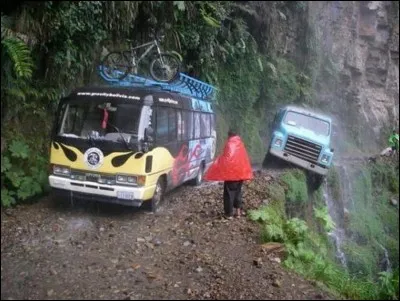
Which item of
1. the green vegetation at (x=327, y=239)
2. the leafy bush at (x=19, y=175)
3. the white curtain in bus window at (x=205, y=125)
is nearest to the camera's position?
the green vegetation at (x=327, y=239)

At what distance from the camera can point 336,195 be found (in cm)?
2030

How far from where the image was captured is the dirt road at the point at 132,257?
19.6ft

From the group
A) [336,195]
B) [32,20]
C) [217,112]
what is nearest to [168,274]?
[32,20]

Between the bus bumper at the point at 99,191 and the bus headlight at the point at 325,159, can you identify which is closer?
the bus bumper at the point at 99,191

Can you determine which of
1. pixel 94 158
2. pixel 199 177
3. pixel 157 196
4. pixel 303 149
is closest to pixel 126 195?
pixel 94 158

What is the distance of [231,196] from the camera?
890cm

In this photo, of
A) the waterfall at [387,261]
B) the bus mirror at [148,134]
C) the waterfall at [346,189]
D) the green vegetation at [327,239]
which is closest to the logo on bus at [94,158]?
the bus mirror at [148,134]

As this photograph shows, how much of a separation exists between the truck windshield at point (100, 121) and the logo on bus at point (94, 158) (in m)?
0.26

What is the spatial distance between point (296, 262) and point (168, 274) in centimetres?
227

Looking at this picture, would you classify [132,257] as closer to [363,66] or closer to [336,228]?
[336,228]

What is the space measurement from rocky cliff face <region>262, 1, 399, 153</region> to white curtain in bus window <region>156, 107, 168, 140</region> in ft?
59.8

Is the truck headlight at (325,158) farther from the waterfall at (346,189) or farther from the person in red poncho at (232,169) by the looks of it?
the waterfall at (346,189)

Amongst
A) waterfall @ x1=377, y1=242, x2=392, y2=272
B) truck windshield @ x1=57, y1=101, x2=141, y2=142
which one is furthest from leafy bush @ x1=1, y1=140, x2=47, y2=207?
waterfall @ x1=377, y1=242, x2=392, y2=272

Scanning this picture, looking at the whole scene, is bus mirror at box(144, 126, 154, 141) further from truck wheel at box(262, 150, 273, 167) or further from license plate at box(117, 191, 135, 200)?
truck wheel at box(262, 150, 273, 167)
